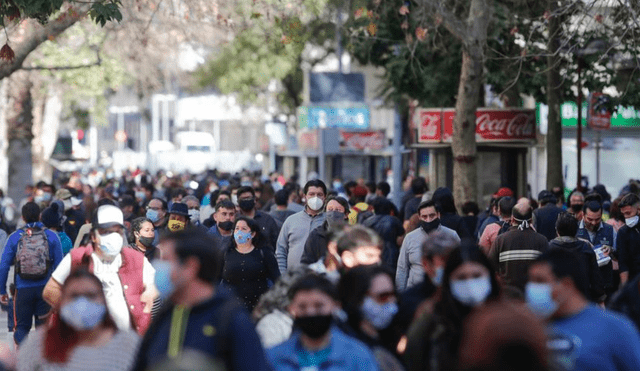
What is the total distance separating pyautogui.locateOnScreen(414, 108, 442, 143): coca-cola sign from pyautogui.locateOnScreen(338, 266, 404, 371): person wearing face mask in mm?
17693

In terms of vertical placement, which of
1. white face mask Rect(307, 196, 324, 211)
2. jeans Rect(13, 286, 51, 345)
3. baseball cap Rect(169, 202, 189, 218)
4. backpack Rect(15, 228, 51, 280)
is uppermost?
white face mask Rect(307, 196, 324, 211)

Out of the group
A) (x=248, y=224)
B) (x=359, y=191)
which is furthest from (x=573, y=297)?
(x=359, y=191)

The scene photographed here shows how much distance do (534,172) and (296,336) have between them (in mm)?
30909

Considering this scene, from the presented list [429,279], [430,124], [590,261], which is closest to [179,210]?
[590,261]

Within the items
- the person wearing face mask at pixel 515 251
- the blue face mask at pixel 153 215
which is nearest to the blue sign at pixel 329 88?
the blue face mask at pixel 153 215

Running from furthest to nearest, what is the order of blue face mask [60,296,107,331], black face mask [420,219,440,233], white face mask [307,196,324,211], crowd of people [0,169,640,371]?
white face mask [307,196,324,211], black face mask [420,219,440,233], blue face mask [60,296,107,331], crowd of people [0,169,640,371]

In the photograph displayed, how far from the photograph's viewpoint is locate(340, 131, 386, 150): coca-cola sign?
3662 cm

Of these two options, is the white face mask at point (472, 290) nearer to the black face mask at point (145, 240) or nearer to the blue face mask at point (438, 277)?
the blue face mask at point (438, 277)

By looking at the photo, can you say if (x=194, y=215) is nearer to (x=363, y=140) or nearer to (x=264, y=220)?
(x=264, y=220)

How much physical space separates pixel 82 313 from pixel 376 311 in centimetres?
134

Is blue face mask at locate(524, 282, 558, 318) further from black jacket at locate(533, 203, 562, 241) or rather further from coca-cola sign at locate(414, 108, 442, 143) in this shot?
coca-cola sign at locate(414, 108, 442, 143)

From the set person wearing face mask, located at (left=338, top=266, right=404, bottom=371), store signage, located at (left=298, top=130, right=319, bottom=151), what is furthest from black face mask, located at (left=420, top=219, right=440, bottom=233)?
store signage, located at (left=298, top=130, right=319, bottom=151)

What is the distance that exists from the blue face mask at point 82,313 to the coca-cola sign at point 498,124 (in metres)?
18.0

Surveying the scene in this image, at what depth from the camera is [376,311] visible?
645 centimetres
